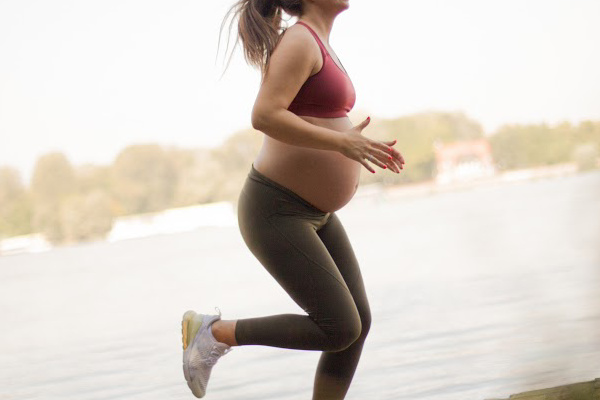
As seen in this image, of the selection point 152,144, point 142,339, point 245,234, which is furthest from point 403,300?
point 152,144

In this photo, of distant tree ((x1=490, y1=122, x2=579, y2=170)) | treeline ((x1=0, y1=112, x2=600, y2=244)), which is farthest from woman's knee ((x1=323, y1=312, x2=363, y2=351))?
distant tree ((x1=490, y1=122, x2=579, y2=170))

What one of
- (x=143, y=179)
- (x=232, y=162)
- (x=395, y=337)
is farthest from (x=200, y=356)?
(x=143, y=179)

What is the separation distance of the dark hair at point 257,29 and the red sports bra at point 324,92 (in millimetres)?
84

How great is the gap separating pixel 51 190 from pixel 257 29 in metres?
72.0

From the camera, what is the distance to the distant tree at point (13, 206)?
66.2m

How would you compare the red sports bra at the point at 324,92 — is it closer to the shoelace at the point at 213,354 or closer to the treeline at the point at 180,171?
the shoelace at the point at 213,354

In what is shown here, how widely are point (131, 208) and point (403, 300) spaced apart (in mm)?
61187

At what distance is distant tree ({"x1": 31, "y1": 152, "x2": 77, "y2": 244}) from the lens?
62.8 m

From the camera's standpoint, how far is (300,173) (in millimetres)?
2293

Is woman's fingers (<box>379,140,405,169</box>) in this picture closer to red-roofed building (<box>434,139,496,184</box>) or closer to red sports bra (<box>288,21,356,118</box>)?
red sports bra (<box>288,21,356,118</box>)

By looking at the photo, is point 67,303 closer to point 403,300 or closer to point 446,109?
point 403,300

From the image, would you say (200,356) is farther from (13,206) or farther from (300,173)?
(13,206)

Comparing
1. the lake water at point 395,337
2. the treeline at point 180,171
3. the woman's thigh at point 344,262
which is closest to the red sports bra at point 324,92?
the woman's thigh at point 344,262

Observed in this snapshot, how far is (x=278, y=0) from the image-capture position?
7.68 feet
